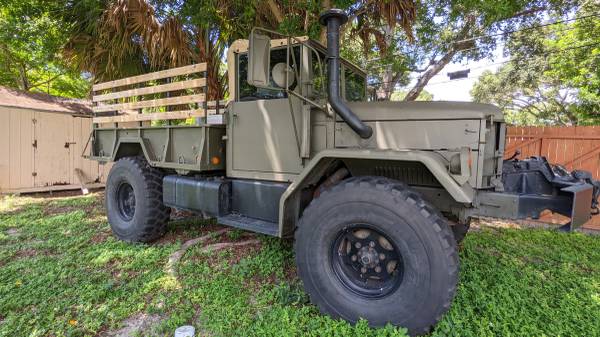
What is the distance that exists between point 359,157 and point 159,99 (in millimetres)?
2914

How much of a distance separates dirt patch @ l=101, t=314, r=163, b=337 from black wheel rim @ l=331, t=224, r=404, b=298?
4.79 feet

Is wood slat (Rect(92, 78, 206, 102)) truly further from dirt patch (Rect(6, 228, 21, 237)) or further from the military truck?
dirt patch (Rect(6, 228, 21, 237))

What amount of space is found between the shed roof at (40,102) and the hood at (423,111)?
8568mm

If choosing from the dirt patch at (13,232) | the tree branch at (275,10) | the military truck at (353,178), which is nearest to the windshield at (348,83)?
the military truck at (353,178)

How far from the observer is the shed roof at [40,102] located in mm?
7633

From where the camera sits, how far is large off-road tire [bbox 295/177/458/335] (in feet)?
6.77

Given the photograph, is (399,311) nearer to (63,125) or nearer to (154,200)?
(154,200)

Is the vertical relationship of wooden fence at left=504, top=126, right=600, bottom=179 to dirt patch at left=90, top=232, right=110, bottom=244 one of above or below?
above

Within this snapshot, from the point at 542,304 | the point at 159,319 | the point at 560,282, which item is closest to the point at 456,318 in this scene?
the point at 542,304

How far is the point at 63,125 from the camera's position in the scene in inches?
327

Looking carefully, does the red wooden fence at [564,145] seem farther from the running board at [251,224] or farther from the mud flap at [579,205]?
the running board at [251,224]

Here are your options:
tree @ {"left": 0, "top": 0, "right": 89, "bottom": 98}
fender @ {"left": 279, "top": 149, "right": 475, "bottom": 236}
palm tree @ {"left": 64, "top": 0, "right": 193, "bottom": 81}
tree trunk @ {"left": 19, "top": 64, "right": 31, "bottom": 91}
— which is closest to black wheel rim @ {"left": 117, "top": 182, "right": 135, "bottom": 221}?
fender @ {"left": 279, "top": 149, "right": 475, "bottom": 236}

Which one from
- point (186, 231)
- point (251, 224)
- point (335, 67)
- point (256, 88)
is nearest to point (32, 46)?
point (186, 231)

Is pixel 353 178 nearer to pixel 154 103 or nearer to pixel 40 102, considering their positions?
pixel 154 103
